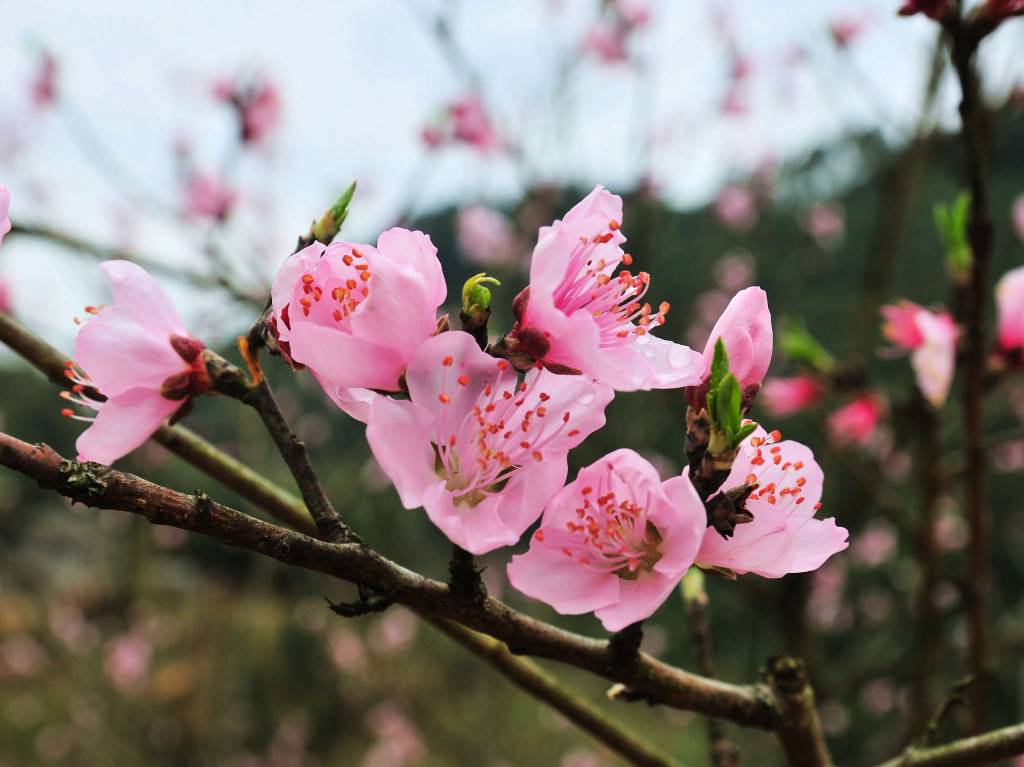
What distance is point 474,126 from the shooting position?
12.1 feet

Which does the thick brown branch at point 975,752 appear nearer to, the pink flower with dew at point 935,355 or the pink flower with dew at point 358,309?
the pink flower with dew at point 358,309

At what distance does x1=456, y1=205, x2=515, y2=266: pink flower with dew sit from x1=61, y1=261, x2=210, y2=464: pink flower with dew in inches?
191

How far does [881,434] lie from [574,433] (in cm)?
456

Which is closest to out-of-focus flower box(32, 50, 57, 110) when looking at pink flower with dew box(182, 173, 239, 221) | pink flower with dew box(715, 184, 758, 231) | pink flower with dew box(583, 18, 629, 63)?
pink flower with dew box(182, 173, 239, 221)

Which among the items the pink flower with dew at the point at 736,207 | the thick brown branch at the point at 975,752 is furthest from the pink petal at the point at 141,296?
the pink flower with dew at the point at 736,207

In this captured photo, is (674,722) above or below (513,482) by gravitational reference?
below

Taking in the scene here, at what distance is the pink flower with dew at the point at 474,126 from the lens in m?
3.63

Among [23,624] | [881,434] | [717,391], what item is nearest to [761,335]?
[717,391]

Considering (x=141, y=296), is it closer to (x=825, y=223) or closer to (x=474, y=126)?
(x=474, y=126)

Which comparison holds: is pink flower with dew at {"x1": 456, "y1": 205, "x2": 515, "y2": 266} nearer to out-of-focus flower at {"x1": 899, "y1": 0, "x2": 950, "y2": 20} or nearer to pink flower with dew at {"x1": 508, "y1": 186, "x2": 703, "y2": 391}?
out-of-focus flower at {"x1": 899, "y1": 0, "x2": 950, "y2": 20}

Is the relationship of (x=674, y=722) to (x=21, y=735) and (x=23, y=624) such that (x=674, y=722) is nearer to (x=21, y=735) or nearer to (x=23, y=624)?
(x=21, y=735)

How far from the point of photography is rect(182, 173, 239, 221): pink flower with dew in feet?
9.46

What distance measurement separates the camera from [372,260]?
56 cm

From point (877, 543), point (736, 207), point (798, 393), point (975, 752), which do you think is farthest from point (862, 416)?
point (877, 543)
